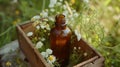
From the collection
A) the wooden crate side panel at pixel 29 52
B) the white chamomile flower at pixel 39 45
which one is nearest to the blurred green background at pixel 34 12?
the wooden crate side panel at pixel 29 52

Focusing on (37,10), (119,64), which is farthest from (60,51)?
(37,10)

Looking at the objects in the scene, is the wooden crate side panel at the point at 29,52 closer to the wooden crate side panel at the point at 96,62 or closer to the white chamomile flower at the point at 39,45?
the white chamomile flower at the point at 39,45

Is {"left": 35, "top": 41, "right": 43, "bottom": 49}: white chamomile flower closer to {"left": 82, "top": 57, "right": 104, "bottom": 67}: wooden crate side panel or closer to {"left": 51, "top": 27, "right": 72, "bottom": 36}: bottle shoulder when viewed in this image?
{"left": 51, "top": 27, "right": 72, "bottom": 36}: bottle shoulder

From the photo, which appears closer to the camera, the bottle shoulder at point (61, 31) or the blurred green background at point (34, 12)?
the bottle shoulder at point (61, 31)

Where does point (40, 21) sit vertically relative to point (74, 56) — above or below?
above

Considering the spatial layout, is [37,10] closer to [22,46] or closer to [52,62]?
[22,46]

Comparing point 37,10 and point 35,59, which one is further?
point 37,10

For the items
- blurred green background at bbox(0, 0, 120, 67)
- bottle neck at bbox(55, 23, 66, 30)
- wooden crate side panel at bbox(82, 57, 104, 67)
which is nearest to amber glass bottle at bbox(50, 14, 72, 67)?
bottle neck at bbox(55, 23, 66, 30)

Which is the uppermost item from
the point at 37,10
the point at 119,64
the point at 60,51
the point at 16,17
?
the point at 16,17
